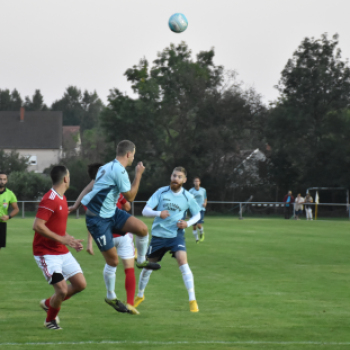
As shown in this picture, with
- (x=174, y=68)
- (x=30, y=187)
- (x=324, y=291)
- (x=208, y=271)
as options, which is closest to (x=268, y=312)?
(x=324, y=291)

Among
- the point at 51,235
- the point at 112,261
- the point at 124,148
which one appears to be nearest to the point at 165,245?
the point at 112,261

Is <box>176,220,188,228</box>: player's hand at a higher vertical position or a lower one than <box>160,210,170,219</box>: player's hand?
lower

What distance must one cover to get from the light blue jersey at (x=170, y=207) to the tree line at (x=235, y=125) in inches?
1553

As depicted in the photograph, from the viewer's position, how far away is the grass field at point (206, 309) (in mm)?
6418

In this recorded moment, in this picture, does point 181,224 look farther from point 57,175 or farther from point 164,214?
point 57,175

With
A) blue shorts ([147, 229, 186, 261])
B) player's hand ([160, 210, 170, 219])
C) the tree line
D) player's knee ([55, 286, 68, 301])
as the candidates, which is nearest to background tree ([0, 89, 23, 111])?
the tree line

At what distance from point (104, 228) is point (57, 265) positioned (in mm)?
1000

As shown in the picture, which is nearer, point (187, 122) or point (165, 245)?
point (165, 245)

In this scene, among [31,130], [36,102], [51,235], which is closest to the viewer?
[51,235]

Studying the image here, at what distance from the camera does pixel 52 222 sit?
6777 mm

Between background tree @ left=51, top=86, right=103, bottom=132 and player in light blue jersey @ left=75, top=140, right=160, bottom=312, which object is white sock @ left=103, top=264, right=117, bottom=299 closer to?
player in light blue jersey @ left=75, top=140, right=160, bottom=312

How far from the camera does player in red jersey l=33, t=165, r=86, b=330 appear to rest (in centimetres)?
662

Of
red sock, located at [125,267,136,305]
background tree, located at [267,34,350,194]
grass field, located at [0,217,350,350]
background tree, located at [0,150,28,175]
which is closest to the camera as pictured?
grass field, located at [0,217,350,350]

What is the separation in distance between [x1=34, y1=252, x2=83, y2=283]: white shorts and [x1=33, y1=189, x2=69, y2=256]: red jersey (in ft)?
0.18
